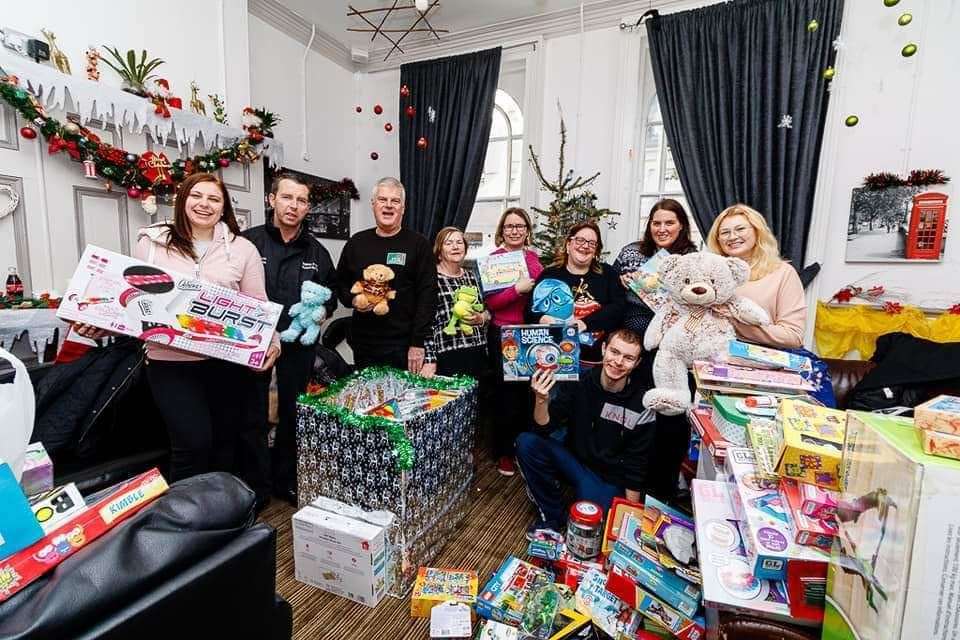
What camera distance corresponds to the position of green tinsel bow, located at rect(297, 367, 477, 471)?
169cm

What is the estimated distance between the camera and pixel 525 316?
2605mm

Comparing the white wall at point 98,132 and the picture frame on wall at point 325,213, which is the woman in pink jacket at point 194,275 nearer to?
the white wall at point 98,132

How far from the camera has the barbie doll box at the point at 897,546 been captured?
569 millimetres

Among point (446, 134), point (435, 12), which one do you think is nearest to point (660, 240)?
point (446, 134)

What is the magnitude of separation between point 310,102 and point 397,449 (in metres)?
3.84

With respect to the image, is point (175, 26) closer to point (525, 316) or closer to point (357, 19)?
point (357, 19)

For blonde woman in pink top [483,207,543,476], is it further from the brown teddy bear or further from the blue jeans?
the brown teddy bear

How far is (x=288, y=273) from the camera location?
7.48ft

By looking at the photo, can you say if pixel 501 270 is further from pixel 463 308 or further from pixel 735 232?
pixel 735 232

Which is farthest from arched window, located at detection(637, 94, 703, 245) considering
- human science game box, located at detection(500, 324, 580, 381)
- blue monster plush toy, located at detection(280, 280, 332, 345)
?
blue monster plush toy, located at detection(280, 280, 332, 345)

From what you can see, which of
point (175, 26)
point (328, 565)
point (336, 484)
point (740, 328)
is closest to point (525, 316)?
point (740, 328)

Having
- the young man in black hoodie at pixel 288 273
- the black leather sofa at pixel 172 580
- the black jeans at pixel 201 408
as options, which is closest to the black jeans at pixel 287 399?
the young man in black hoodie at pixel 288 273

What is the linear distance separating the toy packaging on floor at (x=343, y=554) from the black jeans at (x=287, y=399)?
705 millimetres

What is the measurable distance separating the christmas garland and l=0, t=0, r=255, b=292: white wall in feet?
0.35
